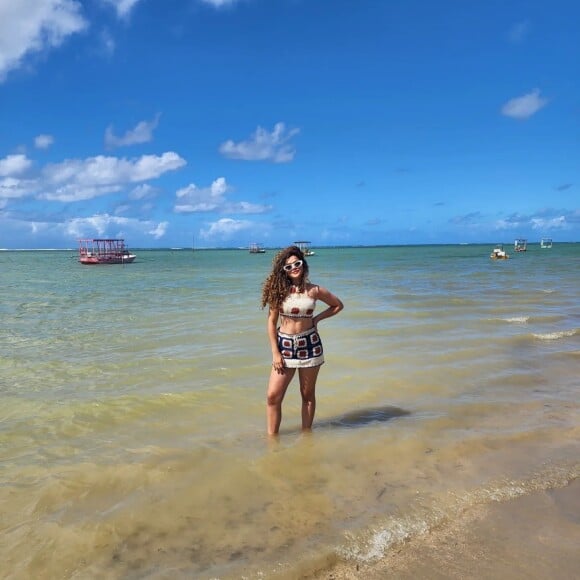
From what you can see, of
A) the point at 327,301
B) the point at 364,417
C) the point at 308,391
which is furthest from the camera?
the point at 364,417

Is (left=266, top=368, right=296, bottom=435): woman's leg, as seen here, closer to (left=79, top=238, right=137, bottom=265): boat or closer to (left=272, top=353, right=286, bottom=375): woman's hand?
(left=272, top=353, right=286, bottom=375): woman's hand

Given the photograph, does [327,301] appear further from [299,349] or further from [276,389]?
[276,389]

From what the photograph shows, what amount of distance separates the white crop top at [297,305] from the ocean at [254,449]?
4.66 feet

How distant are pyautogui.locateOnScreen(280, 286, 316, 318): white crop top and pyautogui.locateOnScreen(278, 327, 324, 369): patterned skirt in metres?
0.22

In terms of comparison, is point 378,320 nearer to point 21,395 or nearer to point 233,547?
point 21,395

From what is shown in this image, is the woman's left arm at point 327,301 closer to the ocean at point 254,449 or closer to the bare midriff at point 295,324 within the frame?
the bare midriff at point 295,324

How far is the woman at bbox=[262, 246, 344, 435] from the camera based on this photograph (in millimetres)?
4785

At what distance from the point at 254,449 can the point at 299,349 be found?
3.80ft

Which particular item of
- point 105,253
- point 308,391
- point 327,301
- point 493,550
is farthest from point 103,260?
point 493,550

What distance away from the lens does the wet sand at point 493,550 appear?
289cm

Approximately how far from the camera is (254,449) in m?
4.90

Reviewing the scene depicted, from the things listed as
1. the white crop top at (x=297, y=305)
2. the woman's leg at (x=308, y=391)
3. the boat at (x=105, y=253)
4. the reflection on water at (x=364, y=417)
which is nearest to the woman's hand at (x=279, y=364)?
the woman's leg at (x=308, y=391)

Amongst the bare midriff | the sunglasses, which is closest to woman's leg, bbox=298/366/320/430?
the bare midriff

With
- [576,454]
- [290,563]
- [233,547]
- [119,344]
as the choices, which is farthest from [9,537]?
[119,344]
